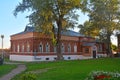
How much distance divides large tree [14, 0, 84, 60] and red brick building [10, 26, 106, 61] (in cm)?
659

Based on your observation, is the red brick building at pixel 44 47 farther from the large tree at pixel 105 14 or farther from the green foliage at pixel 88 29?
the large tree at pixel 105 14

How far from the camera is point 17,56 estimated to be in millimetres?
57969

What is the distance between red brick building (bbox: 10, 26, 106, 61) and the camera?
2080 inches

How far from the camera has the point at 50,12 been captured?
4222cm

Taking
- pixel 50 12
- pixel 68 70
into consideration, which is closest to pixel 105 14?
pixel 50 12

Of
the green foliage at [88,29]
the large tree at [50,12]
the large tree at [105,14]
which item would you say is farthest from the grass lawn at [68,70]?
the green foliage at [88,29]

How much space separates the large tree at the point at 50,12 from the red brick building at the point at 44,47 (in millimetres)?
6586

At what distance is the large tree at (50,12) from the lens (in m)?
41.5

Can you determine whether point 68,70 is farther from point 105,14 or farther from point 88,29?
point 88,29

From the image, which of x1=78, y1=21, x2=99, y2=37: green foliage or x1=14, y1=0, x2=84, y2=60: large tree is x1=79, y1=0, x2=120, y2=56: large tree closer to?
x1=78, y1=21, x2=99, y2=37: green foliage

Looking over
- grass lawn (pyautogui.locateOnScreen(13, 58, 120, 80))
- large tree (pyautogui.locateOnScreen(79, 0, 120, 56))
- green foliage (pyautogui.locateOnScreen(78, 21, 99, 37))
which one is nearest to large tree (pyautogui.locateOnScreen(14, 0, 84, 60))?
large tree (pyautogui.locateOnScreen(79, 0, 120, 56))

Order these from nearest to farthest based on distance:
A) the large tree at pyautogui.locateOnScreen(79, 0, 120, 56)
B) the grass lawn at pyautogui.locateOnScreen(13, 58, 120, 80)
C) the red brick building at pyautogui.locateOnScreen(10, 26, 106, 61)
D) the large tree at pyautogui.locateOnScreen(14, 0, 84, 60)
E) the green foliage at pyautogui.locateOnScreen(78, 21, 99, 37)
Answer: the grass lawn at pyautogui.locateOnScreen(13, 58, 120, 80) → the large tree at pyautogui.locateOnScreen(14, 0, 84, 60) → the large tree at pyautogui.locateOnScreen(79, 0, 120, 56) → the red brick building at pyautogui.locateOnScreen(10, 26, 106, 61) → the green foliage at pyautogui.locateOnScreen(78, 21, 99, 37)

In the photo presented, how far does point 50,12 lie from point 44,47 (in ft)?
45.7

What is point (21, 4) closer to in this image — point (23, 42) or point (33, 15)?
point (33, 15)
